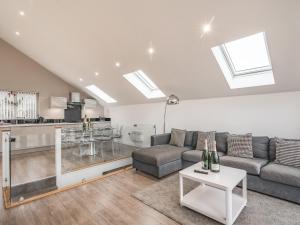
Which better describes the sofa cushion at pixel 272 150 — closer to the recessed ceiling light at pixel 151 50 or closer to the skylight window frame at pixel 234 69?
the skylight window frame at pixel 234 69

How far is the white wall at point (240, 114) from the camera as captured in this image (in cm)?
328

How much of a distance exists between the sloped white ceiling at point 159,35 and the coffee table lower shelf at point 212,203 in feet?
7.61

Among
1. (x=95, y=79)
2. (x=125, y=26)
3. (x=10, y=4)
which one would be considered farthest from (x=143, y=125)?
(x=10, y=4)

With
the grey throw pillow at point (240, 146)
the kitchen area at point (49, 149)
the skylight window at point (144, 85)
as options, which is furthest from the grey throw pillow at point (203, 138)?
the kitchen area at point (49, 149)

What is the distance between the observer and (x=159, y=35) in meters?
3.07

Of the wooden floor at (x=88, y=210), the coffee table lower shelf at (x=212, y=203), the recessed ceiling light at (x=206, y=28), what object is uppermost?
the recessed ceiling light at (x=206, y=28)

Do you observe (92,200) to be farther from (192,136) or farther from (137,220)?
(192,136)

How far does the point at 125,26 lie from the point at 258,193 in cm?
372

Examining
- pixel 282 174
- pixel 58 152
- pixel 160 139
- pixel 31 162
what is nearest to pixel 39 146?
pixel 31 162

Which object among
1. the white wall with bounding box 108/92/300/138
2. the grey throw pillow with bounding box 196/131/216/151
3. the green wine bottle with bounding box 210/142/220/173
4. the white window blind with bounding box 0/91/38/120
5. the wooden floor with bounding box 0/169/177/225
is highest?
the white window blind with bounding box 0/91/38/120

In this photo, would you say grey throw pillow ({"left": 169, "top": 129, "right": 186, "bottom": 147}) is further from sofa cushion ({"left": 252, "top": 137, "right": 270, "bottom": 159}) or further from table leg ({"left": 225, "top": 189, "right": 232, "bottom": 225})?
table leg ({"left": 225, "top": 189, "right": 232, "bottom": 225})

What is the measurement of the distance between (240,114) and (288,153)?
52.9 inches

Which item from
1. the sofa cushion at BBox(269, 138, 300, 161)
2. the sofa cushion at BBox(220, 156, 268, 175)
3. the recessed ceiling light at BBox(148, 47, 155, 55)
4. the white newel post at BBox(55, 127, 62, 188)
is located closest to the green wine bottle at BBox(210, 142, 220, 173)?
the sofa cushion at BBox(220, 156, 268, 175)

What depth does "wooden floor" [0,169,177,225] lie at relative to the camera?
212 centimetres
